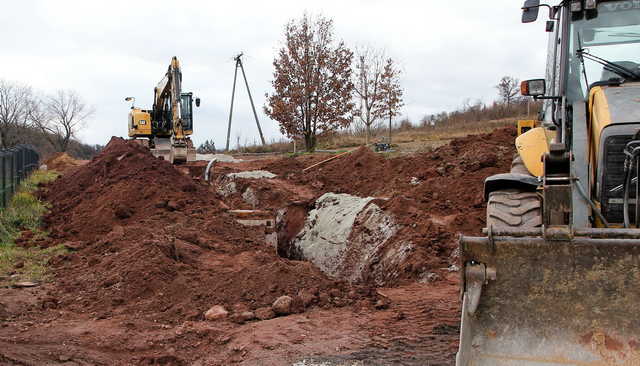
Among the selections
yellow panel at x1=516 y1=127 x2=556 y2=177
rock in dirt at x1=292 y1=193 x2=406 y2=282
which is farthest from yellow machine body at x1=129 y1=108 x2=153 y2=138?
yellow panel at x1=516 y1=127 x2=556 y2=177

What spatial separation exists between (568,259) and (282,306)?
3509mm

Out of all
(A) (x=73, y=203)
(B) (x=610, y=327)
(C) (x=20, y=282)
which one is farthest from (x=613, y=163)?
(A) (x=73, y=203)

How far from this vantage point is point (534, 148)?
6.15 metres

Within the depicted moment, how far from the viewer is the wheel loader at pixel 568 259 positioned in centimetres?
416

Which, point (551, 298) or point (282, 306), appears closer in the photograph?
point (551, 298)

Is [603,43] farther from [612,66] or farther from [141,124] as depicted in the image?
[141,124]

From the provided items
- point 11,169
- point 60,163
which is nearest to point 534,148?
point 11,169

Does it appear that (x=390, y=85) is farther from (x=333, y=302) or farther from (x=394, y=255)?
(x=333, y=302)

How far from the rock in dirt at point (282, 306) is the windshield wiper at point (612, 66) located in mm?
3976

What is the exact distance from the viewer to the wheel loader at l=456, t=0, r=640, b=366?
4.16 meters

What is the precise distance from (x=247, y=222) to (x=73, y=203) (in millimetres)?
6355

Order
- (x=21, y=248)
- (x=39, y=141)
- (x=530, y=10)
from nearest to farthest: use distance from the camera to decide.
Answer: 1. (x=530, y=10)
2. (x=21, y=248)
3. (x=39, y=141)

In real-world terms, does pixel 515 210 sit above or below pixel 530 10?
below

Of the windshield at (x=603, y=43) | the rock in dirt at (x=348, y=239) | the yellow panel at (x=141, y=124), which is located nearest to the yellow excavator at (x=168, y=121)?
the yellow panel at (x=141, y=124)
